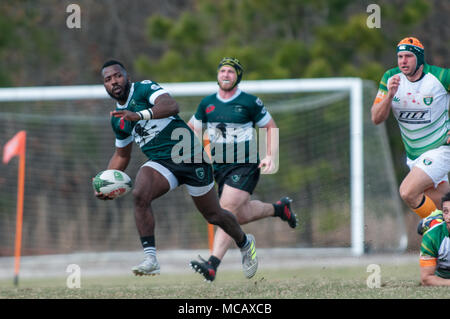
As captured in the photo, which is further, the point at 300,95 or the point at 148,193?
the point at 300,95

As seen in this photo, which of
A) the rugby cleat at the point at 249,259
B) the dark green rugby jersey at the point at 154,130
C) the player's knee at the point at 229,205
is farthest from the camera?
the player's knee at the point at 229,205

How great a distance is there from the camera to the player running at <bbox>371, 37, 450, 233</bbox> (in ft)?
23.7

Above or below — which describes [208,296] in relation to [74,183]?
below

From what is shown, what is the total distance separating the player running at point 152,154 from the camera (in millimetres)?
6512

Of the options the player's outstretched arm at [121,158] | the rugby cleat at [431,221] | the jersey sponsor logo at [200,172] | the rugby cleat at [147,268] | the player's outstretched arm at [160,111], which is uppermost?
the player's outstretched arm at [160,111]

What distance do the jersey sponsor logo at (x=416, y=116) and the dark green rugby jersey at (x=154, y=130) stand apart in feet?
6.64

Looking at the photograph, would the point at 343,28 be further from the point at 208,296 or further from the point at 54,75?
the point at 208,296

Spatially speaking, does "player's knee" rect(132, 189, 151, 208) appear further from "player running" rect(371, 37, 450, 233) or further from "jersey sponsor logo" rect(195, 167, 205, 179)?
"player running" rect(371, 37, 450, 233)

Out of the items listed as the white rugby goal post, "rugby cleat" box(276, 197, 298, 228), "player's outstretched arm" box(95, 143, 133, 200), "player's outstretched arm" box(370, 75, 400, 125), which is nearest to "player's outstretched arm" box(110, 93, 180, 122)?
"player's outstretched arm" box(95, 143, 133, 200)

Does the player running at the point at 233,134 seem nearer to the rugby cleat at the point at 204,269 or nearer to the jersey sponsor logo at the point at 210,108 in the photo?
the jersey sponsor logo at the point at 210,108

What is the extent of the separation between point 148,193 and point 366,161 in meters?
7.90

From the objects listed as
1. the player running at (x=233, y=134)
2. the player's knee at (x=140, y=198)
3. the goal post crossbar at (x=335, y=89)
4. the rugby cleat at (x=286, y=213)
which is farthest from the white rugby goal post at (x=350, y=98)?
the player's knee at (x=140, y=198)

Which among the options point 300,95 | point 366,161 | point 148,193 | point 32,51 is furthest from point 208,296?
point 32,51

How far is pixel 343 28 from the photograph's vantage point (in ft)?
51.5
